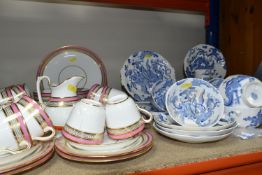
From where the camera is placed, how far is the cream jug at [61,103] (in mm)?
684

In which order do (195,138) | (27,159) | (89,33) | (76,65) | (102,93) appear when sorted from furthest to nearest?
(89,33), (76,65), (102,93), (195,138), (27,159)

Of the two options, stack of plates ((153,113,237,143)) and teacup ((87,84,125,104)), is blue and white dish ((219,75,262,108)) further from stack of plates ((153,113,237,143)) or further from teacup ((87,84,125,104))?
teacup ((87,84,125,104))

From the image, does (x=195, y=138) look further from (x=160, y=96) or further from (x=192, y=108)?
(x=160, y=96)

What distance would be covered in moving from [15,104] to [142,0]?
0.64 metres

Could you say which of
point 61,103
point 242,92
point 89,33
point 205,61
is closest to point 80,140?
point 61,103

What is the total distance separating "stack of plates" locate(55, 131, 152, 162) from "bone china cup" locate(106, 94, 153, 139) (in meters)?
0.02

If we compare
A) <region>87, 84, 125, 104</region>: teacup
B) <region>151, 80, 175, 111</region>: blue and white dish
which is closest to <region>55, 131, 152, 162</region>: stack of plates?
<region>87, 84, 125, 104</region>: teacup

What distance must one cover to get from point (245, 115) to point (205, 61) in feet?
1.49

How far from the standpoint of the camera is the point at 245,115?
731 mm

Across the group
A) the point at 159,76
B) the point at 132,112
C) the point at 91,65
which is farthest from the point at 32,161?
the point at 159,76

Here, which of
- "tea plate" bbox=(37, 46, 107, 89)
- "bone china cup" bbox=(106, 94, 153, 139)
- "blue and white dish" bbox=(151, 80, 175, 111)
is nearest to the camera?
"bone china cup" bbox=(106, 94, 153, 139)

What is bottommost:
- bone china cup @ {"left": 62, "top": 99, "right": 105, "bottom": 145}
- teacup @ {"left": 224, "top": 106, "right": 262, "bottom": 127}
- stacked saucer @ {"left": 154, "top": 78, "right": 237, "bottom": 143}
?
teacup @ {"left": 224, "top": 106, "right": 262, "bottom": 127}

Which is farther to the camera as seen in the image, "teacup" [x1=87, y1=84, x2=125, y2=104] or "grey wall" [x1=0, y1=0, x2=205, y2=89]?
"grey wall" [x1=0, y1=0, x2=205, y2=89]

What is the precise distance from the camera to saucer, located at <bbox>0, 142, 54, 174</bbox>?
0.46 m
